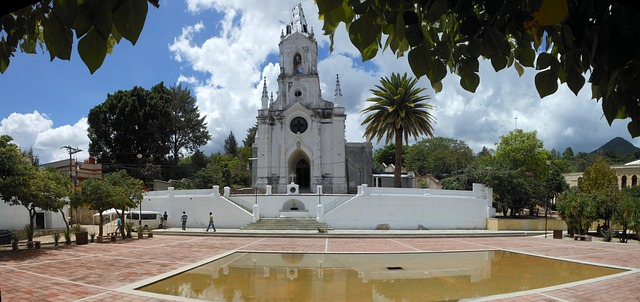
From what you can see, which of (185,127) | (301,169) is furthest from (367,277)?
(185,127)

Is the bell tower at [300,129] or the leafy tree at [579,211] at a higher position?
the bell tower at [300,129]

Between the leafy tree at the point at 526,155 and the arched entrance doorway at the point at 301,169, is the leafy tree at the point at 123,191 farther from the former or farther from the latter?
the leafy tree at the point at 526,155

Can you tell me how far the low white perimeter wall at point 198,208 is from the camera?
2825 cm

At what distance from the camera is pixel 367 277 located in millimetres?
11430

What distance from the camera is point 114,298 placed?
27.8 ft

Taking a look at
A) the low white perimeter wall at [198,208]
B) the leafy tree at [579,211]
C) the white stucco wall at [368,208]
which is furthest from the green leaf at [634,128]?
the low white perimeter wall at [198,208]

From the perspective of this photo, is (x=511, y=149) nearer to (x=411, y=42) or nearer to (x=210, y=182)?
(x=210, y=182)

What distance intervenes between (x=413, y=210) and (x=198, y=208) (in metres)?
14.5

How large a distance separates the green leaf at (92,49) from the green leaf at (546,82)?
1.62 meters

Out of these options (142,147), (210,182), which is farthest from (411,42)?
(142,147)

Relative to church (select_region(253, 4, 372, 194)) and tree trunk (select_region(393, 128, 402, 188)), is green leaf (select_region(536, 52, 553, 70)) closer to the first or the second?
tree trunk (select_region(393, 128, 402, 188))

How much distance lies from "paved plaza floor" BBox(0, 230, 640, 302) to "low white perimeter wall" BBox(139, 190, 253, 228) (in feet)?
10.5

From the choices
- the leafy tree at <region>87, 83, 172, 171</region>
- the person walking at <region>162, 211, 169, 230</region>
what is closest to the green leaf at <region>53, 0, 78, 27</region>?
the person walking at <region>162, 211, 169, 230</region>

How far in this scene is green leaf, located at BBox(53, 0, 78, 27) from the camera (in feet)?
4.61
